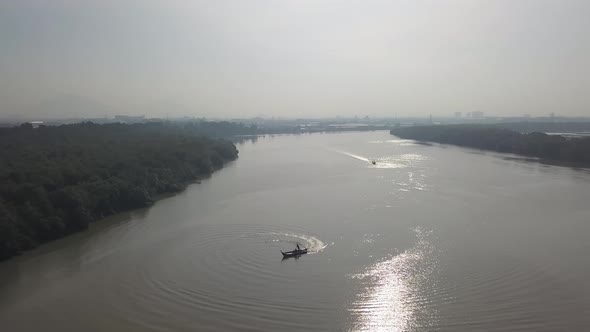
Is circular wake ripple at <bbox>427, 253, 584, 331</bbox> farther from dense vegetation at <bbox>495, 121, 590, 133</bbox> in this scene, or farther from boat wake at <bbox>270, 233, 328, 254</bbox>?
dense vegetation at <bbox>495, 121, 590, 133</bbox>

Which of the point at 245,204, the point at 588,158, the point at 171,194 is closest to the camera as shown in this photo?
the point at 245,204

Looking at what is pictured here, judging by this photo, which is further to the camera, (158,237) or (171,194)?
(171,194)

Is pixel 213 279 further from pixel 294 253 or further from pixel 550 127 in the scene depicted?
pixel 550 127

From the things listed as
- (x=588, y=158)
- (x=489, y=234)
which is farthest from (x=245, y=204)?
(x=588, y=158)

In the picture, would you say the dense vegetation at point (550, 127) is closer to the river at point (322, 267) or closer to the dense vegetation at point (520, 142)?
the dense vegetation at point (520, 142)

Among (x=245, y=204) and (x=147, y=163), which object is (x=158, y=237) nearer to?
(x=245, y=204)

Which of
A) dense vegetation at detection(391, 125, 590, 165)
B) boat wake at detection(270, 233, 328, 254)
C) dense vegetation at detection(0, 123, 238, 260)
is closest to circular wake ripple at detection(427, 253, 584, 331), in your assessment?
boat wake at detection(270, 233, 328, 254)

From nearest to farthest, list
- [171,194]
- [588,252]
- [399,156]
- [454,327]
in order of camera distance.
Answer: [454,327] → [588,252] → [171,194] → [399,156]
